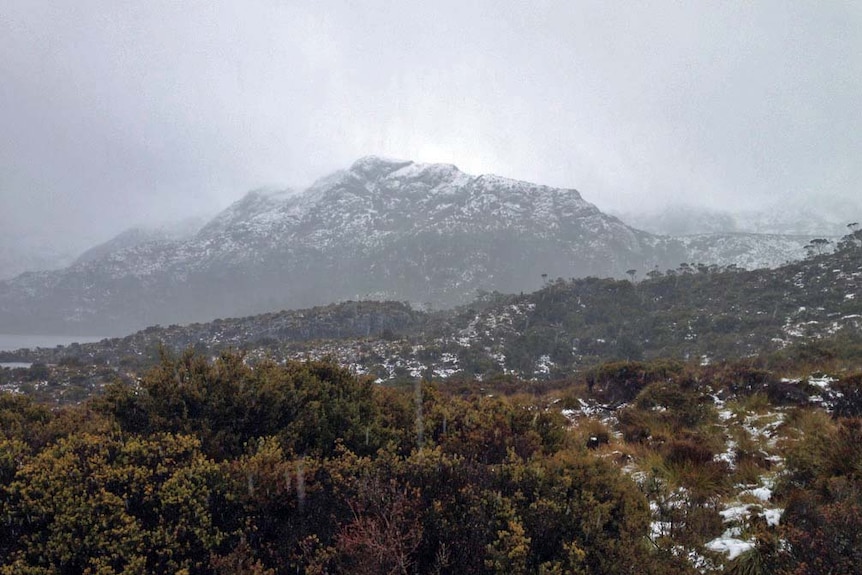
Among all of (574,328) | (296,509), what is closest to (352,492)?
(296,509)

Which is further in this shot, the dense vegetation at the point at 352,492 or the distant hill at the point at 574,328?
the distant hill at the point at 574,328

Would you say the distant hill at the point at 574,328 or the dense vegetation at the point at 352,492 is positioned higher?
the dense vegetation at the point at 352,492

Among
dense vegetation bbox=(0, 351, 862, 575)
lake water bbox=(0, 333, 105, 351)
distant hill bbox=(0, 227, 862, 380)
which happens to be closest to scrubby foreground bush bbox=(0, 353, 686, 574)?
dense vegetation bbox=(0, 351, 862, 575)

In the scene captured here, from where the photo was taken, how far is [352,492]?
4.41m

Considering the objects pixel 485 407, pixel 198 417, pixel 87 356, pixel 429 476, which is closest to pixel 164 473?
pixel 198 417

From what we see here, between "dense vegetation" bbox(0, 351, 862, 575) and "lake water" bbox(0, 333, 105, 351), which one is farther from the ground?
"dense vegetation" bbox(0, 351, 862, 575)

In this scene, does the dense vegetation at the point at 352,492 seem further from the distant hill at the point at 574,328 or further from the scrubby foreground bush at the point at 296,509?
the distant hill at the point at 574,328

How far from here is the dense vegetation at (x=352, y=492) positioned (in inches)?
144

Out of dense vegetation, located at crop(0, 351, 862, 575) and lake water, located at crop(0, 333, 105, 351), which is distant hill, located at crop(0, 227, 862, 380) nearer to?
dense vegetation, located at crop(0, 351, 862, 575)

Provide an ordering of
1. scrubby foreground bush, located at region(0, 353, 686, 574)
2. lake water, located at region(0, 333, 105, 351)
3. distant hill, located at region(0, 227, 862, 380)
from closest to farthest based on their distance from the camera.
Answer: scrubby foreground bush, located at region(0, 353, 686, 574)
distant hill, located at region(0, 227, 862, 380)
lake water, located at region(0, 333, 105, 351)

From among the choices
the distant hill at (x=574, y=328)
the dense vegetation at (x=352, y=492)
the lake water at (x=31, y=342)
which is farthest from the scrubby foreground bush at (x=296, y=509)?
the lake water at (x=31, y=342)

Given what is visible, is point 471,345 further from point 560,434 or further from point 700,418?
point 560,434

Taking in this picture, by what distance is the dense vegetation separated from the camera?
12.0 ft

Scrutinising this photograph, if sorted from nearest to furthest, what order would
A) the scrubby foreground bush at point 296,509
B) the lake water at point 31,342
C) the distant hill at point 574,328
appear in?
the scrubby foreground bush at point 296,509 → the distant hill at point 574,328 → the lake water at point 31,342
